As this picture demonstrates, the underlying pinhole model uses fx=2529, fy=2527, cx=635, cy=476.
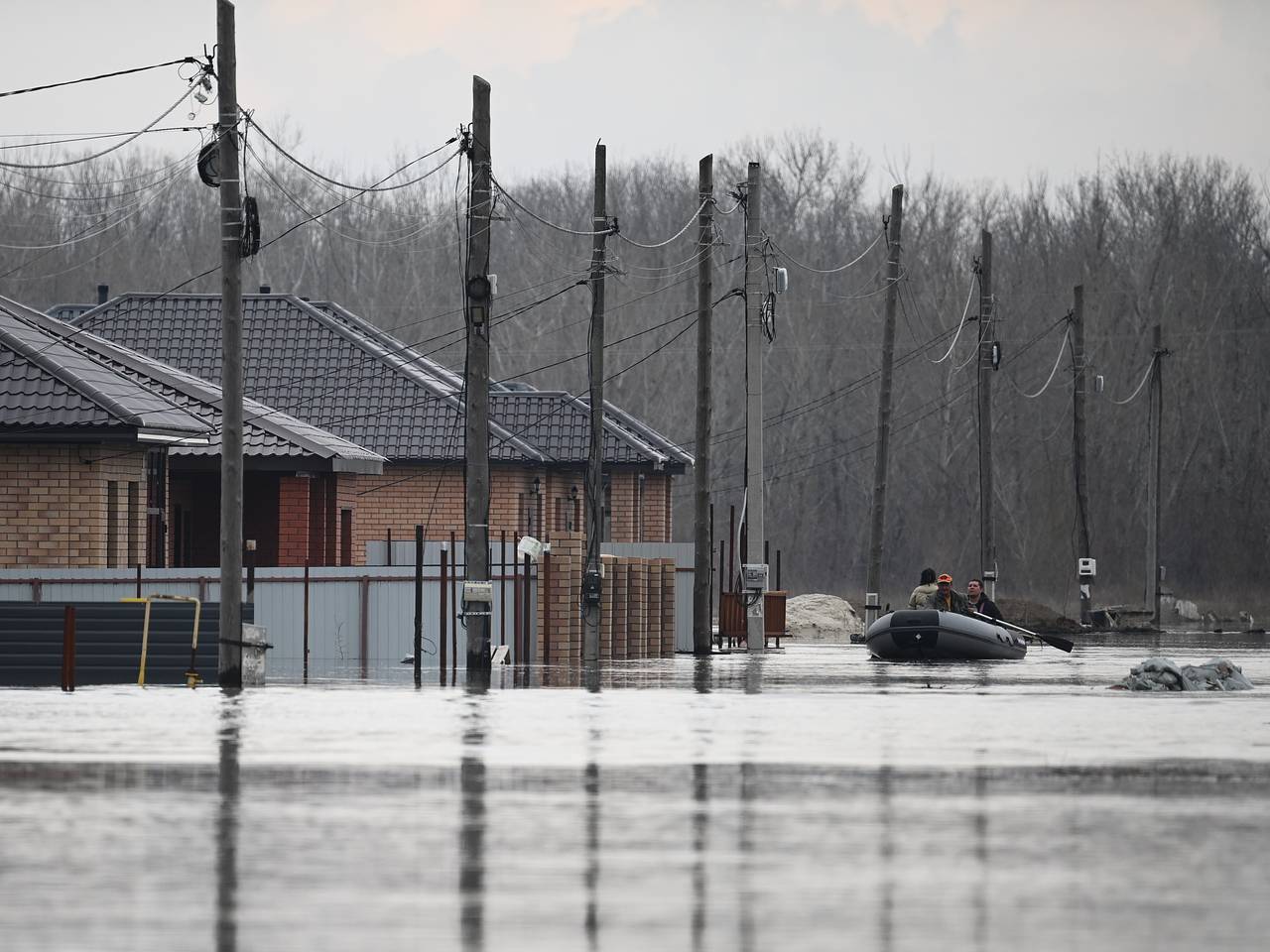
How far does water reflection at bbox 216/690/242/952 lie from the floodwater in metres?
0.03

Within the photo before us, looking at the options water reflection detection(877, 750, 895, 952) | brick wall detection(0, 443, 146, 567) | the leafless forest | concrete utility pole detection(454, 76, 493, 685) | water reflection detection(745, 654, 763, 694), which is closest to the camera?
water reflection detection(877, 750, 895, 952)

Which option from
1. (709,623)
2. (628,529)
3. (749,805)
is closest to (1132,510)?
(628,529)

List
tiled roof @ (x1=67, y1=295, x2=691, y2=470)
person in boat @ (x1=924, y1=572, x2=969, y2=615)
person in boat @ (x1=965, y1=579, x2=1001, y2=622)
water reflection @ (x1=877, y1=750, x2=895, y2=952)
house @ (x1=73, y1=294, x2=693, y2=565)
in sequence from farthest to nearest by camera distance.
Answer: tiled roof @ (x1=67, y1=295, x2=691, y2=470) < house @ (x1=73, y1=294, x2=693, y2=565) < person in boat @ (x1=965, y1=579, x2=1001, y2=622) < person in boat @ (x1=924, y1=572, x2=969, y2=615) < water reflection @ (x1=877, y1=750, x2=895, y2=952)

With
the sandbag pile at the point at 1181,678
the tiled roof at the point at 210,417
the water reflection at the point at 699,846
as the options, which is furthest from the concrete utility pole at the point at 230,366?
the water reflection at the point at 699,846

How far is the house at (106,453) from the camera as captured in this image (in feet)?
122

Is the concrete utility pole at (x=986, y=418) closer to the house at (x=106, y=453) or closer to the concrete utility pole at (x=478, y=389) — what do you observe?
the house at (x=106, y=453)

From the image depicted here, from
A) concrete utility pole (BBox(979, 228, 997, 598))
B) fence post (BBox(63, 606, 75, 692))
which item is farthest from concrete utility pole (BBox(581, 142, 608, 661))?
concrete utility pole (BBox(979, 228, 997, 598))

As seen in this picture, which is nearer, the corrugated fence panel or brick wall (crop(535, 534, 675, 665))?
the corrugated fence panel

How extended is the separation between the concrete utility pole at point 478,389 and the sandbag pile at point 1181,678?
27.2ft

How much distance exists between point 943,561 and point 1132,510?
755cm

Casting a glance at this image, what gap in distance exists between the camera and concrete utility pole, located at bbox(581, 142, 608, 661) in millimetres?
39312

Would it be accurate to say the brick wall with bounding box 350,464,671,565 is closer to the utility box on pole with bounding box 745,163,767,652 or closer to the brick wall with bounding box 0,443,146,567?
the utility box on pole with bounding box 745,163,767,652

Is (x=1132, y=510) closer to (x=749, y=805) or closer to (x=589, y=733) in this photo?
(x=589, y=733)

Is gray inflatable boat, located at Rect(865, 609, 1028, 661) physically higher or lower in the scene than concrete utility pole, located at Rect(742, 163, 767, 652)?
lower
